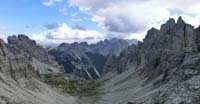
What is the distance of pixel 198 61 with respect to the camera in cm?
12875

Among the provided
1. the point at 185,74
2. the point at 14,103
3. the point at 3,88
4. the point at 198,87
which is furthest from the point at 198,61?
the point at 3,88

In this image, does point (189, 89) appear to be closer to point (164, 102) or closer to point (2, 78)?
point (164, 102)

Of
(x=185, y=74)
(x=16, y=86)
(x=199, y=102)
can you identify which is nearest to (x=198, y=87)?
(x=199, y=102)

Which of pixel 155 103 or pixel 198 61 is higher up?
pixel 198 61

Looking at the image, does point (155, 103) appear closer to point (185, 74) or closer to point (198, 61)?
point (185, 74)

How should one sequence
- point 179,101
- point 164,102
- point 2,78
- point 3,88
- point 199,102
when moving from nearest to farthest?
point 199,102 < point 179,101 < point 164,102 < point 3,88 < point 2,78

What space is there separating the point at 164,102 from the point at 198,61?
30.1m

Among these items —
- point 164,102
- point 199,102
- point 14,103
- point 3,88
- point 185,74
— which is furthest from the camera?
point 3,88

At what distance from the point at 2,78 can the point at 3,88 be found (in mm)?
17391

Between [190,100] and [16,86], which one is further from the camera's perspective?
[16,86]

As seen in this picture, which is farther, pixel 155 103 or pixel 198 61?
pixel 198 61

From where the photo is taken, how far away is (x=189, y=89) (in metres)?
103

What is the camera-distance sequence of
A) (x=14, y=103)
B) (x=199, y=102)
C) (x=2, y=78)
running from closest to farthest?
1. (x=199, y=102)
2. (x=14, y=103)
3. (x=2, y=78)

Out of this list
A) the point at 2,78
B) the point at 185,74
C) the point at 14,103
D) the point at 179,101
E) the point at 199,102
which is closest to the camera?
the point at 199,102
